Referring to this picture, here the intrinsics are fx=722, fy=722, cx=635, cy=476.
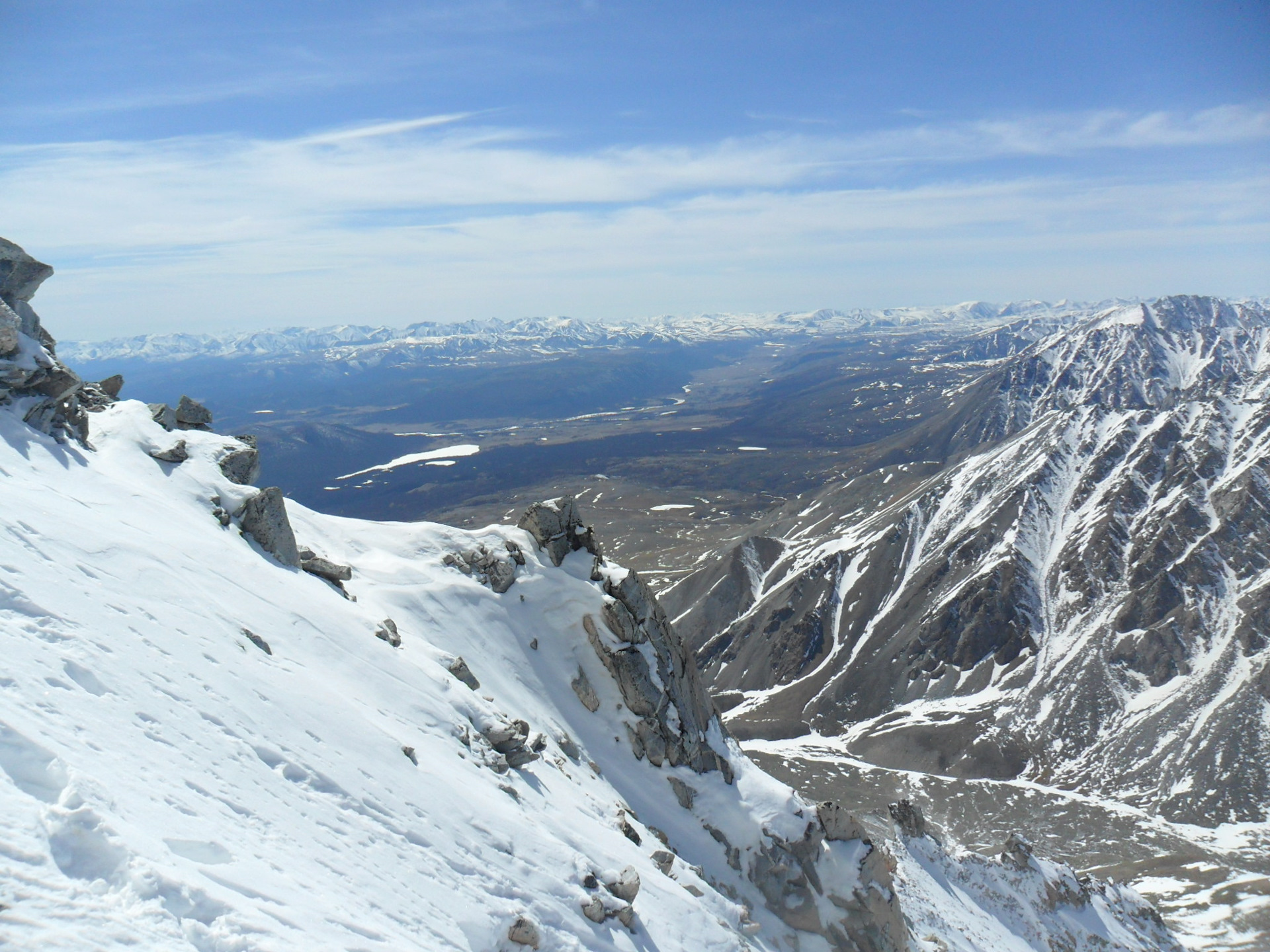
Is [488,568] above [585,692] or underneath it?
above

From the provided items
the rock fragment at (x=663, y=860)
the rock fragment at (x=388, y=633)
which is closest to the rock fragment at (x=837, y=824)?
the rock fragment at (x=663, y=860)

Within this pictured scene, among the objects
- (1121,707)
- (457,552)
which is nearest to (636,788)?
(457,552)

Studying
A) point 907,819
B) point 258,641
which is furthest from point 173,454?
point 907,819

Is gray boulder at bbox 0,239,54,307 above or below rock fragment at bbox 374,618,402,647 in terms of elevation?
above

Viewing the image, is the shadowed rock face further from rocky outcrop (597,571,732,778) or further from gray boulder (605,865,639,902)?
gray boulder (605,865,639,902)

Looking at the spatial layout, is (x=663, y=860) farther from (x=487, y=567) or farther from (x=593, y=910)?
(x=487, y=567)

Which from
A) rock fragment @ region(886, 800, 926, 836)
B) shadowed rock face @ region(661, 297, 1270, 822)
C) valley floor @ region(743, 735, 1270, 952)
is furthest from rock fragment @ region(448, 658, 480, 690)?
shadowed rock face @ region(661, 297, 1270, 822)

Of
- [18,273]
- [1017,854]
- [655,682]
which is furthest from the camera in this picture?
[1017,854]
